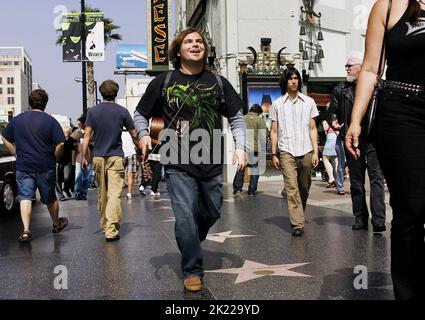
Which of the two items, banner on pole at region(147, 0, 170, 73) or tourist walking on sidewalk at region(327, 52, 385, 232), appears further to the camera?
banner on pole at region(147, 0, 170, 73)

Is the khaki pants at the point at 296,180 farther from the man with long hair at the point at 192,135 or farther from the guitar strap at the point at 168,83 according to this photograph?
the guitar strap at the point at 168,83

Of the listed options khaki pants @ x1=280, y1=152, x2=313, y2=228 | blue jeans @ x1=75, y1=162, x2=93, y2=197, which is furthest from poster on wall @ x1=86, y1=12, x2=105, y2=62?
khaki pants @ x1=280, y1=152, x2=313, y2=228

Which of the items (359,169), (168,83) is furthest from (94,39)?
(168,83)

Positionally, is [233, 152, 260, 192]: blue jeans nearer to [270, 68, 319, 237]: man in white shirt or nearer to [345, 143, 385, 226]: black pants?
[270, 68, 319, 237]: man in white shirt

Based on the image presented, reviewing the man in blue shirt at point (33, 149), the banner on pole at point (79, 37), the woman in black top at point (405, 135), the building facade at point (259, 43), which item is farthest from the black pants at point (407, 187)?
the banner on pole at point (79, 37)

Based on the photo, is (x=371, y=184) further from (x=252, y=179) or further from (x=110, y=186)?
(x=252, y=179)

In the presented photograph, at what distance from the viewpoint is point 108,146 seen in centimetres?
A: 690

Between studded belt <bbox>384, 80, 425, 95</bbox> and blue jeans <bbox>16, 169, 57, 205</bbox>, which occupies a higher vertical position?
studded belt <bbox>384, 80, 425, 95</bbox>

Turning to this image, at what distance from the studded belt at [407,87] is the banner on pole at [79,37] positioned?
18.6 m

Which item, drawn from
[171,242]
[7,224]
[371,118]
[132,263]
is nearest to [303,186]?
[171,242]

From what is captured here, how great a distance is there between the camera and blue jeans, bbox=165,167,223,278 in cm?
409

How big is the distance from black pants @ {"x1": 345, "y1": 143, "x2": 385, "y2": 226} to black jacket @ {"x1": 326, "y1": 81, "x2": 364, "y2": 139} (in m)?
0.44

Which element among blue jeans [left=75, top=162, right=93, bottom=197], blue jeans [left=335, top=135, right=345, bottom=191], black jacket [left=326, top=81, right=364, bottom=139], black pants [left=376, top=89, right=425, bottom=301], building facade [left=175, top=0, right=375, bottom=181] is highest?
building facade [left=175, top=0, right=375, bottom=181]

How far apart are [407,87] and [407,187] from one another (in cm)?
54
